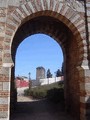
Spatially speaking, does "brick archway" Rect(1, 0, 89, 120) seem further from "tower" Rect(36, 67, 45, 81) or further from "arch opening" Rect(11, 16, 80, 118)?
"tower" Rect(36, 67, 45, 81)

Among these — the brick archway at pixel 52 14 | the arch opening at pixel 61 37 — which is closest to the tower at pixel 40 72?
the arch opening at pixel 61 37

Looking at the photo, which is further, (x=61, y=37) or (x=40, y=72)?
(x=40, y=72)

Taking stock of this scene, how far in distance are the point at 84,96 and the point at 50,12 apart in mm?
3108

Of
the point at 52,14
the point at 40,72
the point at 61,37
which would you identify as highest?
the point at 52,14

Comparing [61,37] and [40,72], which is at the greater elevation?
[61,37]

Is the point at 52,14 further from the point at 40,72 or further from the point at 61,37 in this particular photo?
the point at 40,72

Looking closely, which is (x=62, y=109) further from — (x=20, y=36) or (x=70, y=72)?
(x=20, y=36)

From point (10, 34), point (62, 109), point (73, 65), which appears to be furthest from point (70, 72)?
point (10, 34)

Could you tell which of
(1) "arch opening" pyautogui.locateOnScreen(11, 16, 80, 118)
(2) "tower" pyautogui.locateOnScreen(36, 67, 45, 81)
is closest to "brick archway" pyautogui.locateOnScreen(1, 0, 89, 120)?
(1) "arch opening" pyautogui.locateOnScreen(11, 16, 80, 118)

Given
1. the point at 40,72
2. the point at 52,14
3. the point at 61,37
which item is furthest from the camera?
the point at 40,72

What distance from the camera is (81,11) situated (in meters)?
8.54

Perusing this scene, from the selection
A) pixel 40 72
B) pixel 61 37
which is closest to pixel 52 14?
pixel 61 37

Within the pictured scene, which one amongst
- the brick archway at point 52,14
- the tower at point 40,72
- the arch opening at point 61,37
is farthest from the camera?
the tower at point 40,72

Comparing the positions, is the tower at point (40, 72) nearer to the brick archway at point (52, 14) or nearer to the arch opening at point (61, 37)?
the arch opening at point (61, 37)
